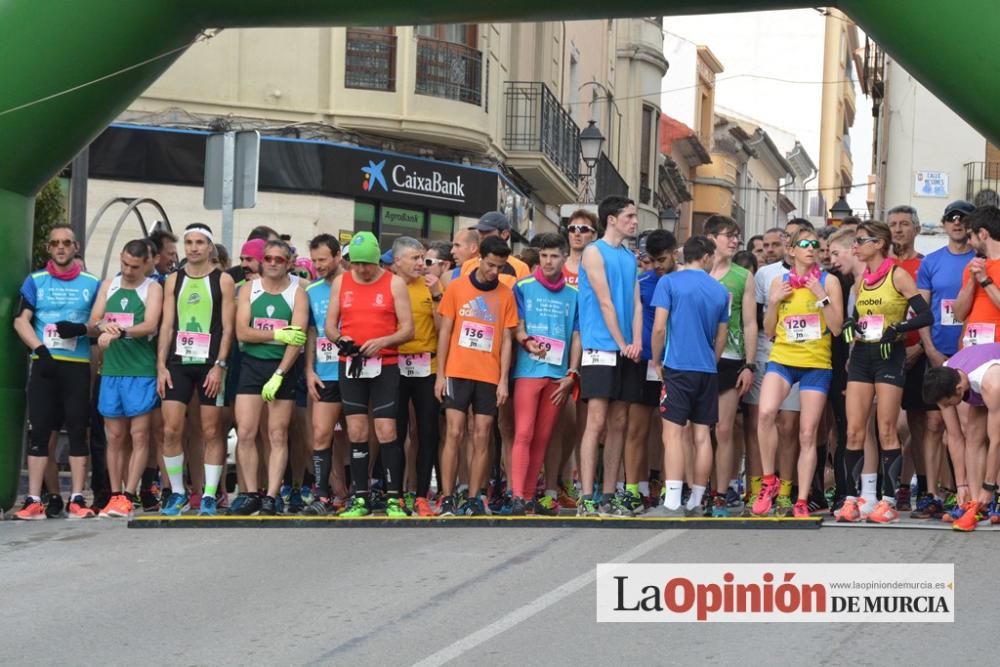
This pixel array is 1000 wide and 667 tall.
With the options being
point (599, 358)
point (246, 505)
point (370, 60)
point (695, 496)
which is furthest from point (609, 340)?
point (370, 60)

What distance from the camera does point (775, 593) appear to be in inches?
321

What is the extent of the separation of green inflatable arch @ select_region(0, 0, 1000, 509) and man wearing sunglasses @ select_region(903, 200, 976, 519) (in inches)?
80.9

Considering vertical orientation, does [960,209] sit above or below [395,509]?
above

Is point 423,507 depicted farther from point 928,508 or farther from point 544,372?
point 928,508

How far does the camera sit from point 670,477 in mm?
10961

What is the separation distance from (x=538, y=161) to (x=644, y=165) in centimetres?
1795

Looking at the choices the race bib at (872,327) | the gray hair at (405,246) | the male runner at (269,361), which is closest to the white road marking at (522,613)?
the race bib at (872,327)

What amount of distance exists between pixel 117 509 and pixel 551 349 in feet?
10.4

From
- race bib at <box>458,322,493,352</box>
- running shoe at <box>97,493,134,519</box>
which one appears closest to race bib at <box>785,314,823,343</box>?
race bib at <box>458,322,493,352</box>

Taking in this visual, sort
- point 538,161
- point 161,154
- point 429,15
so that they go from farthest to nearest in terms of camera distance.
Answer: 1. point 538,161
2. point 161,154
3. point 429,15

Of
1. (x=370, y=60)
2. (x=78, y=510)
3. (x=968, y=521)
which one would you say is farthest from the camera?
(x=370, y=60)

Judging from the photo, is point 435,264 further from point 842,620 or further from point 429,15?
point 842,620

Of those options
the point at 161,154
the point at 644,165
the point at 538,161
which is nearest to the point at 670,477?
the point at 161,154

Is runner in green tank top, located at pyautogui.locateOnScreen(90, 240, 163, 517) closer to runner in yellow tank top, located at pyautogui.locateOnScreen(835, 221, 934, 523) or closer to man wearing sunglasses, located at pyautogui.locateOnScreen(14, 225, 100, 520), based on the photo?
man wearing sunglasses, located at pyautogui.locateOnScreen(14, 225, 100, 520)
